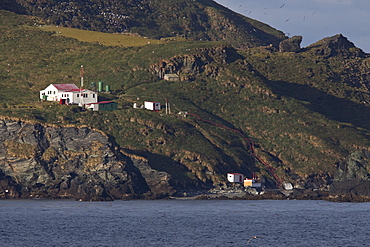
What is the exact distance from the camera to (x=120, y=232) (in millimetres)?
117062

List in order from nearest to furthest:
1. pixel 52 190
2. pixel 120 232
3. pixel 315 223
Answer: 1. pixel 120 232
2. pixel 315 223
3. pixel 52 190

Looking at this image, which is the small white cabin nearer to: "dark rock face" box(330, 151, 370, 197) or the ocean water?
the ocean water

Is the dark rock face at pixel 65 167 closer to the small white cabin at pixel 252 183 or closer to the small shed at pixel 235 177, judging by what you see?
the small shed at pixel 235 177

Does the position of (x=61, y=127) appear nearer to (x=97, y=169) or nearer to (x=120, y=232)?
(x=97, y=169)

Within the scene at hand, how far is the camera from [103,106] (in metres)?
195

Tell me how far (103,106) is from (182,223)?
72.6 meters

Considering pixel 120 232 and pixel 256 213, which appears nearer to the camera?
pixel 120 232

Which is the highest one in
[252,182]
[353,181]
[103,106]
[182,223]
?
[103,106]

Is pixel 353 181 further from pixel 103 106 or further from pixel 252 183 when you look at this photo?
pixel 103 106

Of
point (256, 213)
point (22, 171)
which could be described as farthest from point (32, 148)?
point (256, 213)

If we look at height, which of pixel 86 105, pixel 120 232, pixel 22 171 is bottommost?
pixel 120 232

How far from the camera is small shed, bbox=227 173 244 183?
583 feet

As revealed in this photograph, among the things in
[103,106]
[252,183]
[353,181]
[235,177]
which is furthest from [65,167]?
[353,181]

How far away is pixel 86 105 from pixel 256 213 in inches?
2558
